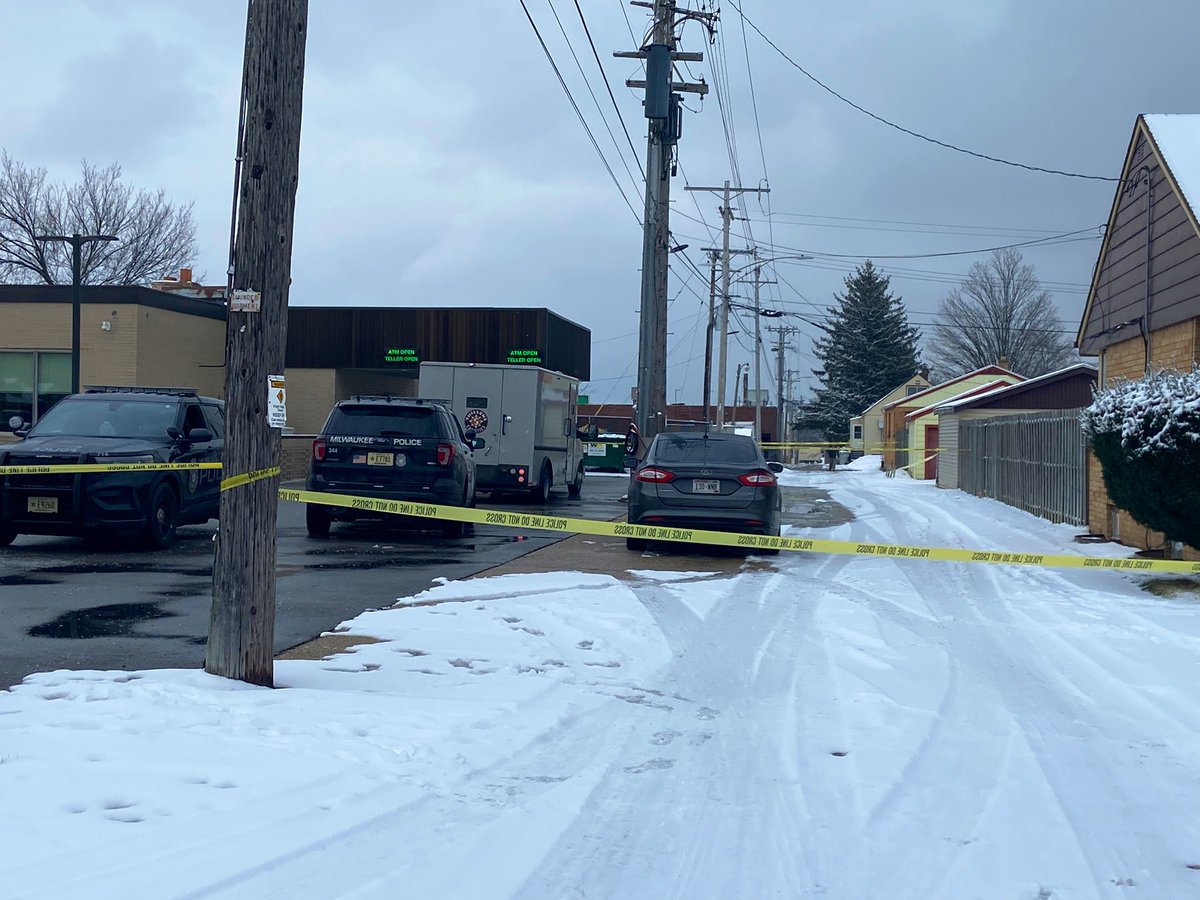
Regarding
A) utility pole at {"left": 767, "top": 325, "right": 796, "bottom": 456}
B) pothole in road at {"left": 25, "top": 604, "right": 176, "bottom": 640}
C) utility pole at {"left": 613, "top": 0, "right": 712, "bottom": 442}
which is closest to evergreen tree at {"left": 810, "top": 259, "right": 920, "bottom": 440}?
utility pole at {"left": 767, "top": 325, "right": 796, "bottom": 456}

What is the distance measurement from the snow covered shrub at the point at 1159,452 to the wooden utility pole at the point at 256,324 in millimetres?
7951

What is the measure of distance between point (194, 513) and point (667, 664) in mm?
8046

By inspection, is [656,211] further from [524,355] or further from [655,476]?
[524,355]

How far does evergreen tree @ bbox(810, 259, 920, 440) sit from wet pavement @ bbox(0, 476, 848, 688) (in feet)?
227

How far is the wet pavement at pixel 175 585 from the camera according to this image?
7730 mm

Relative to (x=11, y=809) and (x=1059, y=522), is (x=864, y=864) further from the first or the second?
(x=1059, y=522)

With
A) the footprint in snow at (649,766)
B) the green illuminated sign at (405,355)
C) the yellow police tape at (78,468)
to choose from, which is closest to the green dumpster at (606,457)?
the green illuminated sign at (405,355)

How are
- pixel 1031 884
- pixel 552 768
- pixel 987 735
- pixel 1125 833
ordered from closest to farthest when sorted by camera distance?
pixel 1031 884
pixel 1125 833
pixel 552 768
pixel 987 735

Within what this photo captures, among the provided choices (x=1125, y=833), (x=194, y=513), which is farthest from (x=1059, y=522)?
(x=1125, y=833)

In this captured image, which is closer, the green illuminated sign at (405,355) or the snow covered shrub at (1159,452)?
the snow covered shrub at (1159,452)

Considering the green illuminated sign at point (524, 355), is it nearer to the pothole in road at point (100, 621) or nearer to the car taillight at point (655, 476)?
the car taillight at point (655, 476)

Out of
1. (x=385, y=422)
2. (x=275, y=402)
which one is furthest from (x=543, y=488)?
(x=275, y=402)

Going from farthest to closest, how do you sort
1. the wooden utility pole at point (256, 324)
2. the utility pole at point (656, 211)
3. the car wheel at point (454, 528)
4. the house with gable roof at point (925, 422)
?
the house with gable roof at point (925, 422), the utility pole at point (656, 211), the car wheel at point (454, 528), the wooden utility pole at point (256, 324)

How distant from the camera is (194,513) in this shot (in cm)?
1420
